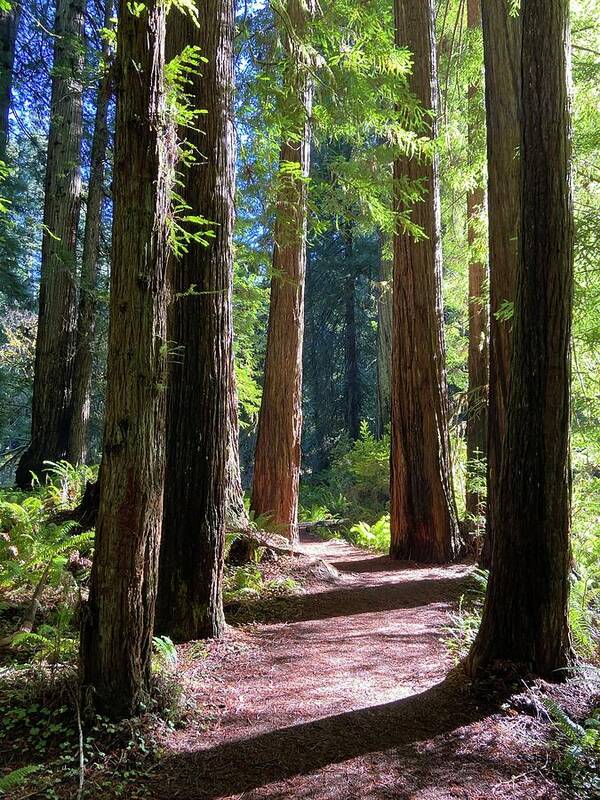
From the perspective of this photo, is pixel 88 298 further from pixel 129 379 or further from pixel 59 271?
pixel 129 379

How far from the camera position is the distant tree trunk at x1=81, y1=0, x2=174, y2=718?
306 cm

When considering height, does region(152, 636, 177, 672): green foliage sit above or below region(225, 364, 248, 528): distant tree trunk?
below

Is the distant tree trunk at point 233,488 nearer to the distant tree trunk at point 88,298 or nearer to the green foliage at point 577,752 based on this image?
the green foliage at point 577,752

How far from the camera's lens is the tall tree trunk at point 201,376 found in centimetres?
436

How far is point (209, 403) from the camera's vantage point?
448 cm

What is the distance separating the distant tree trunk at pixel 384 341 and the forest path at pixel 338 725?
12077 mm

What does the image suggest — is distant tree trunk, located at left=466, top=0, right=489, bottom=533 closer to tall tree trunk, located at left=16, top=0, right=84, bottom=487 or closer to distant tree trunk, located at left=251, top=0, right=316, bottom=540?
distant tree trunk, located at left=251, top=0, right=316, bottom=540

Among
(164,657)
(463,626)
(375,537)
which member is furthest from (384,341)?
(164,657)

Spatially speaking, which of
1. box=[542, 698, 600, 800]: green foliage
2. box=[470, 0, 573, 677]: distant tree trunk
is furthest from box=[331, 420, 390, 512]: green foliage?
box=[542, 698, 600, 800]: green foliage

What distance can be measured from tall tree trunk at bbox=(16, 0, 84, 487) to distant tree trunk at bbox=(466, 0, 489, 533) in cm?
671

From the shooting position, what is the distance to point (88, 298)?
1054 cm

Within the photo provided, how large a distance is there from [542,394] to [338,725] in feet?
7.82

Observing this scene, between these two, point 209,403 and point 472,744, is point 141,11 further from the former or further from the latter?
point 472,744

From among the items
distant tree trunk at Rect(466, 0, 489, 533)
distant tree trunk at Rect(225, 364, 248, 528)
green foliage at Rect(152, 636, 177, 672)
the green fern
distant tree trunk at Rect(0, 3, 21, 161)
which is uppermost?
distant tree trunk at Rect(0, 3, 21, 161)
